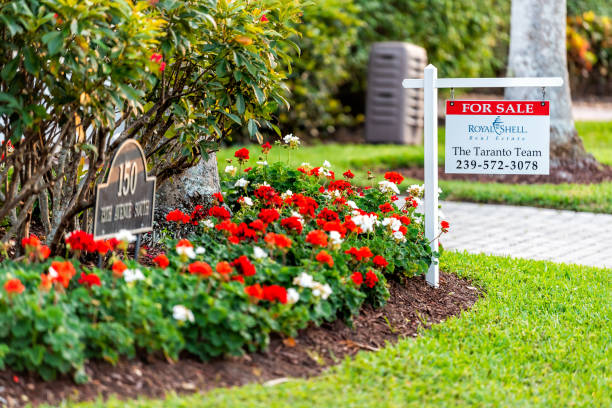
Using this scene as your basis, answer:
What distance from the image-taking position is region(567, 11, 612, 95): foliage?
18.4 m

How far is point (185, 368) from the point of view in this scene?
3617mm

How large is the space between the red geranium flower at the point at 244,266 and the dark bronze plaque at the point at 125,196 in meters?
0.62

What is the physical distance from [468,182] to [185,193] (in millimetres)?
5236

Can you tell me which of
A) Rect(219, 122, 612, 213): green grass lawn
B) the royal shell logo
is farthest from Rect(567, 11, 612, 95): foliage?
the royal shell logo

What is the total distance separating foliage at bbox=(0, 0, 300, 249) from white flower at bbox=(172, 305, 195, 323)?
3.29 feet

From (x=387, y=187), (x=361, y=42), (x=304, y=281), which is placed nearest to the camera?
(x=304, y=281)

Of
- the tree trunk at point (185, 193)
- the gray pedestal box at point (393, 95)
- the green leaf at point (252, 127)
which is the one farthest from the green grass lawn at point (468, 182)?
the green leaf at point (252, 127)

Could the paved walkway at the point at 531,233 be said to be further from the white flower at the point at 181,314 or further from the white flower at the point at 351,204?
the white flower at the point at 181,314

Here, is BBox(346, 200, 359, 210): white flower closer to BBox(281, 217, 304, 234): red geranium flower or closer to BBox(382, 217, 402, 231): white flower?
BBox(382, 217, 402, 231): white flower

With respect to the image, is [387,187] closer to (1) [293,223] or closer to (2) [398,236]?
(2) [398,236]

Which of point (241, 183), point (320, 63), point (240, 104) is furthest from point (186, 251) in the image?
point (320, 63)

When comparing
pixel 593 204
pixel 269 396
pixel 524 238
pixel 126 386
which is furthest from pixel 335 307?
pixel 593 204

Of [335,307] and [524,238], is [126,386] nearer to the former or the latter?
[335,307]

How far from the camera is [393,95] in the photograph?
1357 cm
